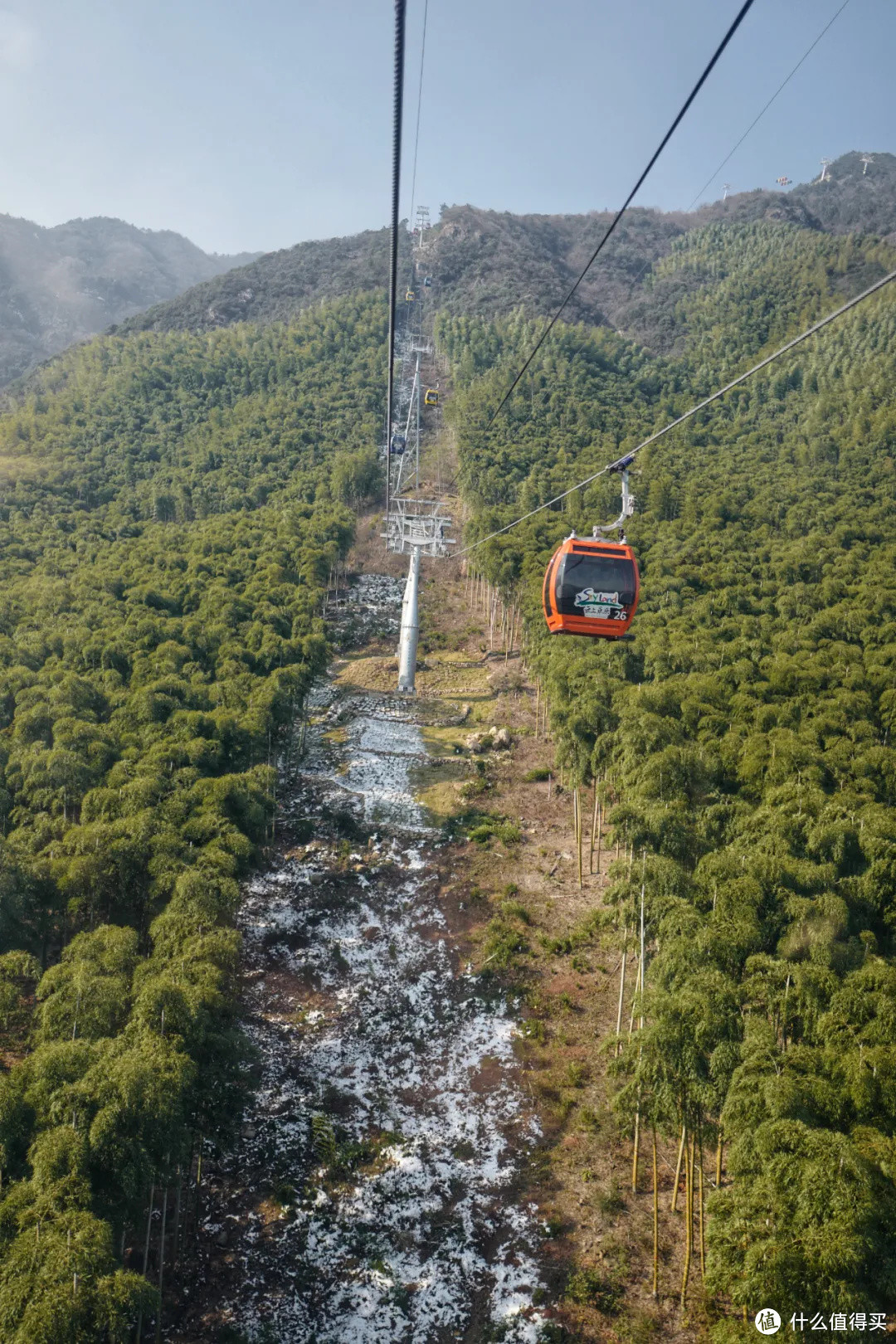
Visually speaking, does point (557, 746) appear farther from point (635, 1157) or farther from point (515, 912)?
point (635, 1157)

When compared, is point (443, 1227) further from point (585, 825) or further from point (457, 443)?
point (457, 443)

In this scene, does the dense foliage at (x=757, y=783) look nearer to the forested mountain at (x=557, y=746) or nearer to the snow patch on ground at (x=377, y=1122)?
the forested mountain at (x=557, y=746)

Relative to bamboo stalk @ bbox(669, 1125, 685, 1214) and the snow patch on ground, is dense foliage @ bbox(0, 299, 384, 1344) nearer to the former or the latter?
the snow patch on ground

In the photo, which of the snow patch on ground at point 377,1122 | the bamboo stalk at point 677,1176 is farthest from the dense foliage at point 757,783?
the snow patch on ground at point 377,1122

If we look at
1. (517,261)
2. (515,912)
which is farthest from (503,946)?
(517,261)

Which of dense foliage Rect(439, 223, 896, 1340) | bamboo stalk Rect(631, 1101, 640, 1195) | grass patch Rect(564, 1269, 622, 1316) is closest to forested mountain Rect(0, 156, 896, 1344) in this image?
dense foliage Rect(439, 223, 896, 1340)

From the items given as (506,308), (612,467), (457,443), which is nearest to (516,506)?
(457,443)
